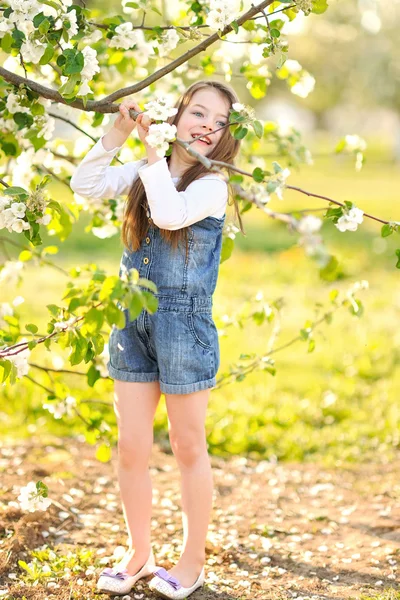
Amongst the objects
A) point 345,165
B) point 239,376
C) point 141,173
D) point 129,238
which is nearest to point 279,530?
point 239,376

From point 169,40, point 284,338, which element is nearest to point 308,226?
point 169,40

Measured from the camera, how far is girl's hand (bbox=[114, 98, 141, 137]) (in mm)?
2436

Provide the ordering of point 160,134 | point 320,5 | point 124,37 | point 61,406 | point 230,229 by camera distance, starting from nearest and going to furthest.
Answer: point 160,134, point 320,5, point 124,37, point 230,229, point 61,406

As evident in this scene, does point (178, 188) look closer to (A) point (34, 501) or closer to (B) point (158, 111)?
(B) point (158, 111)

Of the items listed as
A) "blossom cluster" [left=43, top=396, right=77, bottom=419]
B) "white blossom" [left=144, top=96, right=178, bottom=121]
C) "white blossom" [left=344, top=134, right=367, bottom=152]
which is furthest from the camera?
"white blossom" [left=344, top=134, right=367, bottom=152]

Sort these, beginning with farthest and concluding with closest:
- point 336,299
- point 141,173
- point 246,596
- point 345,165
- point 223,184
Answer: point 345,165
point 336,299
point 246,596
point 223,184
point 141,173

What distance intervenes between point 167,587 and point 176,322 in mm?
913

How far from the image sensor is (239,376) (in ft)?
11.3

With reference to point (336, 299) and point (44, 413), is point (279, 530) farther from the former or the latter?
point (44, 413)

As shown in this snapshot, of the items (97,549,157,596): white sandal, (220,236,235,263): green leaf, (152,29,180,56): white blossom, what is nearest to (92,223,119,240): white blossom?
(220,236,235,263): green leaf

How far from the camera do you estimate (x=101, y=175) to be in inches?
107

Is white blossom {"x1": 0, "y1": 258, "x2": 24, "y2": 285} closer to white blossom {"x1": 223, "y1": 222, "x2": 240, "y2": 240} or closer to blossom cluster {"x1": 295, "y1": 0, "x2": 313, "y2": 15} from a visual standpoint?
white blossom {"x1": 223, "y1": 222, "x2": 240, "y2": 240}

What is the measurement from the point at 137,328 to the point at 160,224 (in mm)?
408

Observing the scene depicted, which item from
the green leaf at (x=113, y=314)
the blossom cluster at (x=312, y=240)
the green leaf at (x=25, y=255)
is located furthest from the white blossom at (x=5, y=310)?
the blossom cluster at (x=312, y=240)
